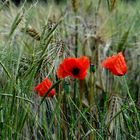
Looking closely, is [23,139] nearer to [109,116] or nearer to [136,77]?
[109,116]

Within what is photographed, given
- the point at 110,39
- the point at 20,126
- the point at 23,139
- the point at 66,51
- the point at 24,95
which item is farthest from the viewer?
the point at 110,39

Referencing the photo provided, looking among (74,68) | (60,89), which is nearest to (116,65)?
(74,68)

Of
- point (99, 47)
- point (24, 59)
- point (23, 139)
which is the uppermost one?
point (99, 47)

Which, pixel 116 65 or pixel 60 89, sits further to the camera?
pixel 60 89

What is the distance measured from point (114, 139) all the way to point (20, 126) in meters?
0.41

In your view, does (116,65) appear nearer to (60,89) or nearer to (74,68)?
(74,68)

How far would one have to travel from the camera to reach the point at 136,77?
2.28 m

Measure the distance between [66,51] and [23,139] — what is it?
37cm

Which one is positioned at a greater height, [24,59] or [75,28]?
[75,28]

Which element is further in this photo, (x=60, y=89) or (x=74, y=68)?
(x=60, y=89)

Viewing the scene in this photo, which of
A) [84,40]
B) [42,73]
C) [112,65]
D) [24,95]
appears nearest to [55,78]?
[42,73]

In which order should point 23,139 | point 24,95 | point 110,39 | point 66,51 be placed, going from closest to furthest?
1. point 24,95
2. point 23,139
3. point 66,51
4. point 110,39

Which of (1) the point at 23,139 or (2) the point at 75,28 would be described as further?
(2) the point at 75,28

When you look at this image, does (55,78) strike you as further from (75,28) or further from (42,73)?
(75,28)
